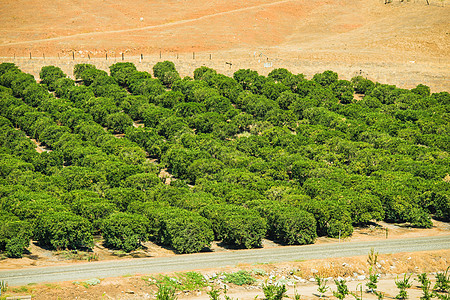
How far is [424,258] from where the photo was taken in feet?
172

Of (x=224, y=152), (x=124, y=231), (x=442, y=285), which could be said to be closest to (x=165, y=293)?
(x=124, y=231)

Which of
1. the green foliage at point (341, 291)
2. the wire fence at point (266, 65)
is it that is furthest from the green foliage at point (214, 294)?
the wire fence at point (266, 65)

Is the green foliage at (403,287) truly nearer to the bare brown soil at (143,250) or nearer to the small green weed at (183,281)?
the bare brown soil at (143,250)

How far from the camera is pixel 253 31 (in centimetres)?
16375

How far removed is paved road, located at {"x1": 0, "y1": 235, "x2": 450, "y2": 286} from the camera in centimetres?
4394

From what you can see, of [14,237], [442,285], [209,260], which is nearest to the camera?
[442,285]

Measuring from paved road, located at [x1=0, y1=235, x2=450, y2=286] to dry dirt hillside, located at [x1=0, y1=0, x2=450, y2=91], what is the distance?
72627mm

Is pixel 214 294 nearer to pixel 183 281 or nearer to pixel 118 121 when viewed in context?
pixel 183 281

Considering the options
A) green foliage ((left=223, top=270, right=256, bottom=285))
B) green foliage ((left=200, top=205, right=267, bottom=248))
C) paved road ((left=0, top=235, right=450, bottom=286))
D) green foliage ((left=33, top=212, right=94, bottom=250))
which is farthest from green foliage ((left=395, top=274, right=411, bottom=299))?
green foliage ((left=33, top=212, right=94, bottom=250))

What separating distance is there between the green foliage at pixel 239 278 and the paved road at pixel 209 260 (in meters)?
2.46

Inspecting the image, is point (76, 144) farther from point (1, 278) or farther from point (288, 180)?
point (1, 278)

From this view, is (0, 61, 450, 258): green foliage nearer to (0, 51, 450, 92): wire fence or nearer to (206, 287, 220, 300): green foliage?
(0, 51, 450, 92): wire fence

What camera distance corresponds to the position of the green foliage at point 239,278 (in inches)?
1767

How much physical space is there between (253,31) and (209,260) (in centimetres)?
12192
